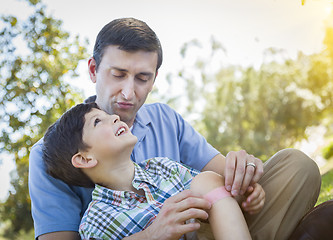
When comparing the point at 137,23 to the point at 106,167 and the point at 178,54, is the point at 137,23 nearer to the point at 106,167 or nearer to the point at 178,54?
the point at 106,167

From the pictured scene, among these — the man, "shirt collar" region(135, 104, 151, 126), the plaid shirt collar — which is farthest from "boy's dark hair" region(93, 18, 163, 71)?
the plaid shirt collar

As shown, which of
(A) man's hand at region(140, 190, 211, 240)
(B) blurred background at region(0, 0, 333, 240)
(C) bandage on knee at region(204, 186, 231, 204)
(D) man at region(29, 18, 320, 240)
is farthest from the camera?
(B) blurred background at region(0, 0, 333, 240)

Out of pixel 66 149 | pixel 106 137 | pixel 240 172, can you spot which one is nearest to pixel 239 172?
pixel 240 172

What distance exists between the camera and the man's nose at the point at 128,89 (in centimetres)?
235

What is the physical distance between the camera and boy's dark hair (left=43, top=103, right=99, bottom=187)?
2002mm

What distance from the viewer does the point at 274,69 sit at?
1201cm

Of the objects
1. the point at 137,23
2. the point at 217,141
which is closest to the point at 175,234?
the point at 137,23

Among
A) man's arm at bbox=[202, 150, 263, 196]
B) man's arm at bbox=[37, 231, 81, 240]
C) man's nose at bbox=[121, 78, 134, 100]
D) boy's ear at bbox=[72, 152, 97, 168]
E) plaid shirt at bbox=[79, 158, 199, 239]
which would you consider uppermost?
man's nose at bbox=[121, 78, 134, 100]

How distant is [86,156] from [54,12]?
5.52 metres

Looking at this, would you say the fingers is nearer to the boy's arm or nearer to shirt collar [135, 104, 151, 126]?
the boy's arm

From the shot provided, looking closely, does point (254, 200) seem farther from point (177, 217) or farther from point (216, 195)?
point (177, 217)

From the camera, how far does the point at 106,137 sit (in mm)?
1941

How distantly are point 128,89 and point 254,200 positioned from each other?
1001mm

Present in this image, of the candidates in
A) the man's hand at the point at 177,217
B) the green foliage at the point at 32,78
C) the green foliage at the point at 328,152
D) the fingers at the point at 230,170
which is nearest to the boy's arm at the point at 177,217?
the man's hand at the point at 177,217
